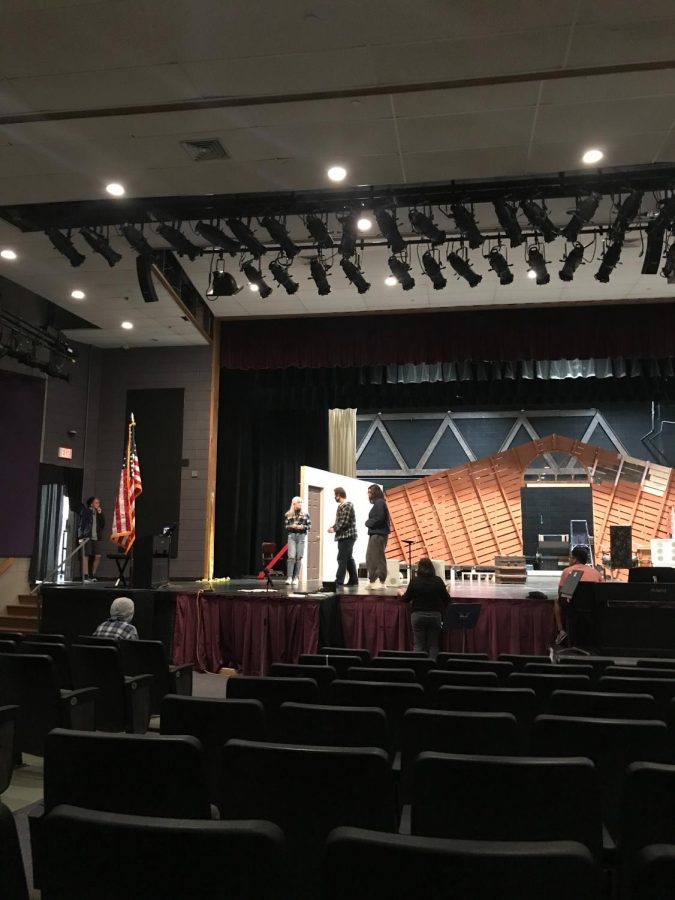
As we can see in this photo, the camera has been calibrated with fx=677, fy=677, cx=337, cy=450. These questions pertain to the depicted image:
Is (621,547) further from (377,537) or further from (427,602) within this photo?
(427,602)

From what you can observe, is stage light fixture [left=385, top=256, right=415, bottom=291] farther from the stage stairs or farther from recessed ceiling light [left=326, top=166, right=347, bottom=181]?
the stage stairs

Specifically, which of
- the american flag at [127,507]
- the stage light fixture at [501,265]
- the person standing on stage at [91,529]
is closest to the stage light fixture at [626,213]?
the stage light fixture at [501,265]

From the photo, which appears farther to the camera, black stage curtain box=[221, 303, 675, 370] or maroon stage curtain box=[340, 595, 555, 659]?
black stage curtain box=[221, 303, 675, 370]

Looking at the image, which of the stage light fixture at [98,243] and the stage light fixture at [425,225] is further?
the stage light fixture at [98,243]

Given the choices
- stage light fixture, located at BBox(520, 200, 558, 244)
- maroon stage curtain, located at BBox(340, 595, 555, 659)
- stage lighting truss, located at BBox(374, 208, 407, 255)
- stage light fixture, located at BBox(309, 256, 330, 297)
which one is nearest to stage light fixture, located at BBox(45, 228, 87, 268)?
stage light fixture, located at BBox(309, 256, 330, 297)

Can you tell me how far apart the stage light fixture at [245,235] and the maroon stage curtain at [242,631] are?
421 centimetres

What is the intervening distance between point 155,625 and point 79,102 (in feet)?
19.3

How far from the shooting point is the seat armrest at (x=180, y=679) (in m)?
4.61

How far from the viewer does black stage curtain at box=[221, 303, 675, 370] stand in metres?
11.2

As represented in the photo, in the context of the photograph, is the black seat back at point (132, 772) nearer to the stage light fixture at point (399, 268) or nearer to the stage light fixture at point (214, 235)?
the stage light fixture at point (214, 235)

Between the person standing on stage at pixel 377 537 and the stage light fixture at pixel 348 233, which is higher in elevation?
the stage light fixture at pixel 348 233

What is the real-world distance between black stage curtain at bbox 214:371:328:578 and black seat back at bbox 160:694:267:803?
10.3 m

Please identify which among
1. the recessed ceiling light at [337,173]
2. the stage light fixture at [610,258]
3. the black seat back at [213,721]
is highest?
the recessed ceiling light at [337,173]

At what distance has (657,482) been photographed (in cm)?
1686
